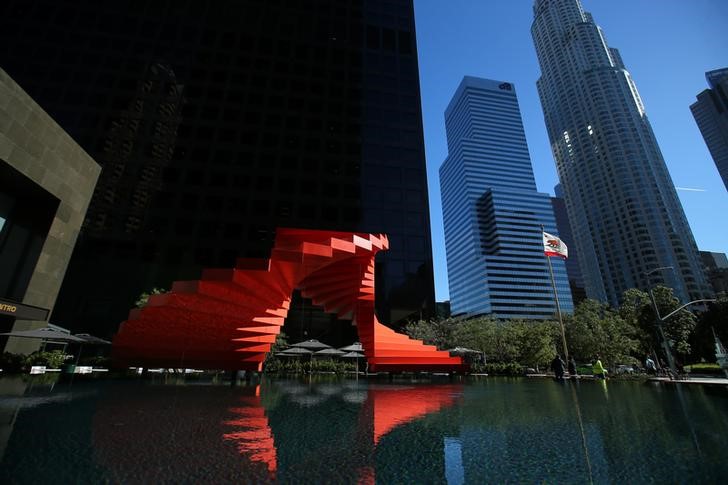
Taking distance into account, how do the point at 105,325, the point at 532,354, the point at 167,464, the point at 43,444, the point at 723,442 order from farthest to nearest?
the point at 532,354 < the point at 105,325 < the point at 723,442 < the point at 43,444 < the point at 167,464

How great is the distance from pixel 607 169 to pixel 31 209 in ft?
566

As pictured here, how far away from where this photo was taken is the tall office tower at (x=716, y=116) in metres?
136

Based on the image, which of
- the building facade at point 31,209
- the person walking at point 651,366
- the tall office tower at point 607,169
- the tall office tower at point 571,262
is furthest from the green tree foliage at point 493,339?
the tall office tower at point 607,169

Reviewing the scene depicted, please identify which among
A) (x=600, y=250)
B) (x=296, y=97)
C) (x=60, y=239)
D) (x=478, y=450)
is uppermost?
(x=600, y=250)

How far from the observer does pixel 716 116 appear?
144 metres

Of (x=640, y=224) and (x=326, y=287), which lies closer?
(x=326, y=287)

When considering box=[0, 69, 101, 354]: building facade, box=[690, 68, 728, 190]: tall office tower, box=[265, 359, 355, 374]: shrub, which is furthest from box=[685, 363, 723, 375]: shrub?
box=[690, 68, 728, 190]: tall office tower

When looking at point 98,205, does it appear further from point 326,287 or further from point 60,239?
point 326,287

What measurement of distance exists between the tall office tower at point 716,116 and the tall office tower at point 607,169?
23.1m

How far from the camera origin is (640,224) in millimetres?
128125

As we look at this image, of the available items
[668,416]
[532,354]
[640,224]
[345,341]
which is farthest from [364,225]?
[640,224]

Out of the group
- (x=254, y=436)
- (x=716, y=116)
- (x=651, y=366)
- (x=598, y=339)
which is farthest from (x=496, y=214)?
(x=254, y=436)

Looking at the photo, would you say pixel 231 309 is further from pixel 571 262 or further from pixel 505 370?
pixel 571 262

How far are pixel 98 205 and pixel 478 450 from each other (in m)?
38.4
